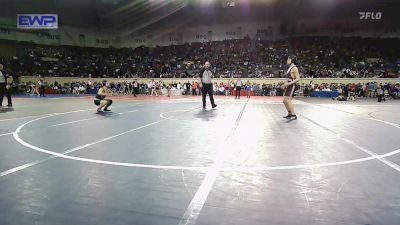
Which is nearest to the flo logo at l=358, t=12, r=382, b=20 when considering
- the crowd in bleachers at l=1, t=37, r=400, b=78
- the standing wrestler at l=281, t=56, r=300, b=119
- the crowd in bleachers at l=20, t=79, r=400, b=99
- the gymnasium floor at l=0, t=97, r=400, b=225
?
the crowd in bleachers at l=1, t=37, r=400, b=78

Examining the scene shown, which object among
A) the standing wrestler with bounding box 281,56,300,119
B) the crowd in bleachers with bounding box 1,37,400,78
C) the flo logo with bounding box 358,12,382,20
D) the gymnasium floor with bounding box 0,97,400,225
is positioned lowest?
the gymnasium floor with bounding box 0,97,400,225

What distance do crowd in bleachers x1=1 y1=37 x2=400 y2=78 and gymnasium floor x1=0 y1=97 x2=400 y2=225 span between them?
26576 millimetres

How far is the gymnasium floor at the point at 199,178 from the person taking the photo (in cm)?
286

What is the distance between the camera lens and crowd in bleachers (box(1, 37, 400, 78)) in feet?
106

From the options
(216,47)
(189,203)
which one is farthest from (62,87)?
(189,203)

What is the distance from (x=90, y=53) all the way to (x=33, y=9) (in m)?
7.35

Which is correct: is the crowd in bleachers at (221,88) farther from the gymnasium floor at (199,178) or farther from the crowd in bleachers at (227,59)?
the gymnasium floor at (199,178)

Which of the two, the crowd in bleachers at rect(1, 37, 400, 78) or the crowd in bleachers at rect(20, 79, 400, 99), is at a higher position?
the crowd in bleachers at rect(1, 37, 400, 78)

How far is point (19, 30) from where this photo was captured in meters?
35.0

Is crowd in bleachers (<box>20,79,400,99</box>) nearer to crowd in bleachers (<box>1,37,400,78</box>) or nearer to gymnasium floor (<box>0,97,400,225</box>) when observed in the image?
crowd in bleachers (<box>1,37,400,78</box>)

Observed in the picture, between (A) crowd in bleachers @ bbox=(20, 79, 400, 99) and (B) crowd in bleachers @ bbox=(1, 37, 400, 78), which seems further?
(B) crowd in bleachers @ bbox=(1, 37, 400, 78)

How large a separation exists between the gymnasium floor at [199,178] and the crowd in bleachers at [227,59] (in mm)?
26576

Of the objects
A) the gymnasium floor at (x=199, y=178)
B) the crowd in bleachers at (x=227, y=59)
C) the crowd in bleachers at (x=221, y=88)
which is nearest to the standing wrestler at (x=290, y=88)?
the gymnasium floor at (x=199, y=178)

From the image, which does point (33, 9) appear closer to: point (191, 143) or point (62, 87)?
point (62, 87)
